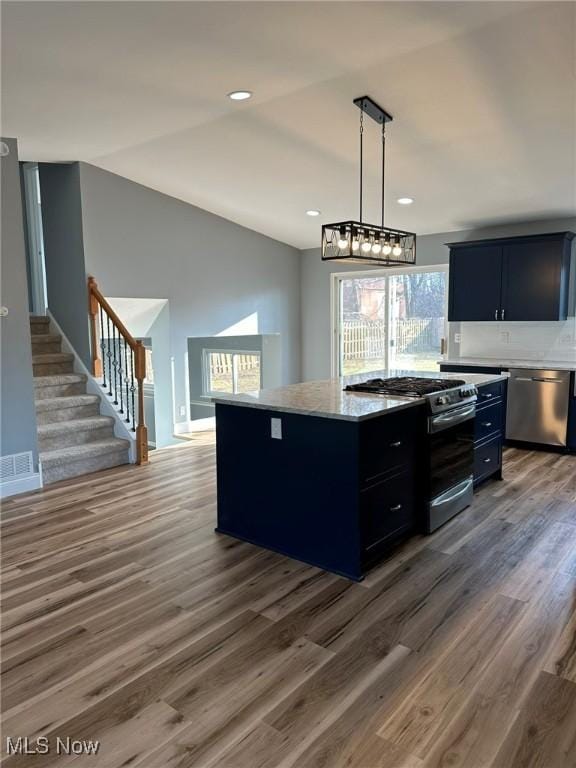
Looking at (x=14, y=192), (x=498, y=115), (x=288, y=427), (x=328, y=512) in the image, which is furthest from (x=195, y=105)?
(x=328, y=512)

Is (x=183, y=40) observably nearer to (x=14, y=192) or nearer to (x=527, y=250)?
(x=14, y=192)

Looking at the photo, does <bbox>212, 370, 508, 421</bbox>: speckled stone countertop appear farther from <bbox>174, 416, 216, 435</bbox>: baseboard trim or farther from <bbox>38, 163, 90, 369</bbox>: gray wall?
<bbox>174, 416, 216, 435</bbox>: baseboard trim

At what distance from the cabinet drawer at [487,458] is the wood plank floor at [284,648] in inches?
20.7

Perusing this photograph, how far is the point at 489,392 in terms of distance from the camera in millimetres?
4328

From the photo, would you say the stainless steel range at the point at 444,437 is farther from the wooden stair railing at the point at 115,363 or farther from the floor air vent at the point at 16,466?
the floor air vent at the point at 16,466

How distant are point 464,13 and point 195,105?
186 centimetres

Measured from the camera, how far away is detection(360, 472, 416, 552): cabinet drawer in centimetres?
292

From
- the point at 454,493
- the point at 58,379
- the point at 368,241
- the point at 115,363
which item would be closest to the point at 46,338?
the point at 58,379

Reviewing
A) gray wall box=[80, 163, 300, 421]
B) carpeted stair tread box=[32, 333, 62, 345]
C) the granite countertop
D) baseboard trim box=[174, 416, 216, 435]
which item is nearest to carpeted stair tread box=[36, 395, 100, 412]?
carpeted stair tread box=[32, 333, 62, 345]

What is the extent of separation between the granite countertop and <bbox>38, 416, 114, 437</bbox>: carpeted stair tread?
143 inches

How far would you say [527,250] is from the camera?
5.48m

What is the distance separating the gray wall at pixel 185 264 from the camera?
5531mm

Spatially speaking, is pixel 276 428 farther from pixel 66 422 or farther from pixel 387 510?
pixel 66 422

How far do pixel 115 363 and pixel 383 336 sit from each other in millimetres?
3566
